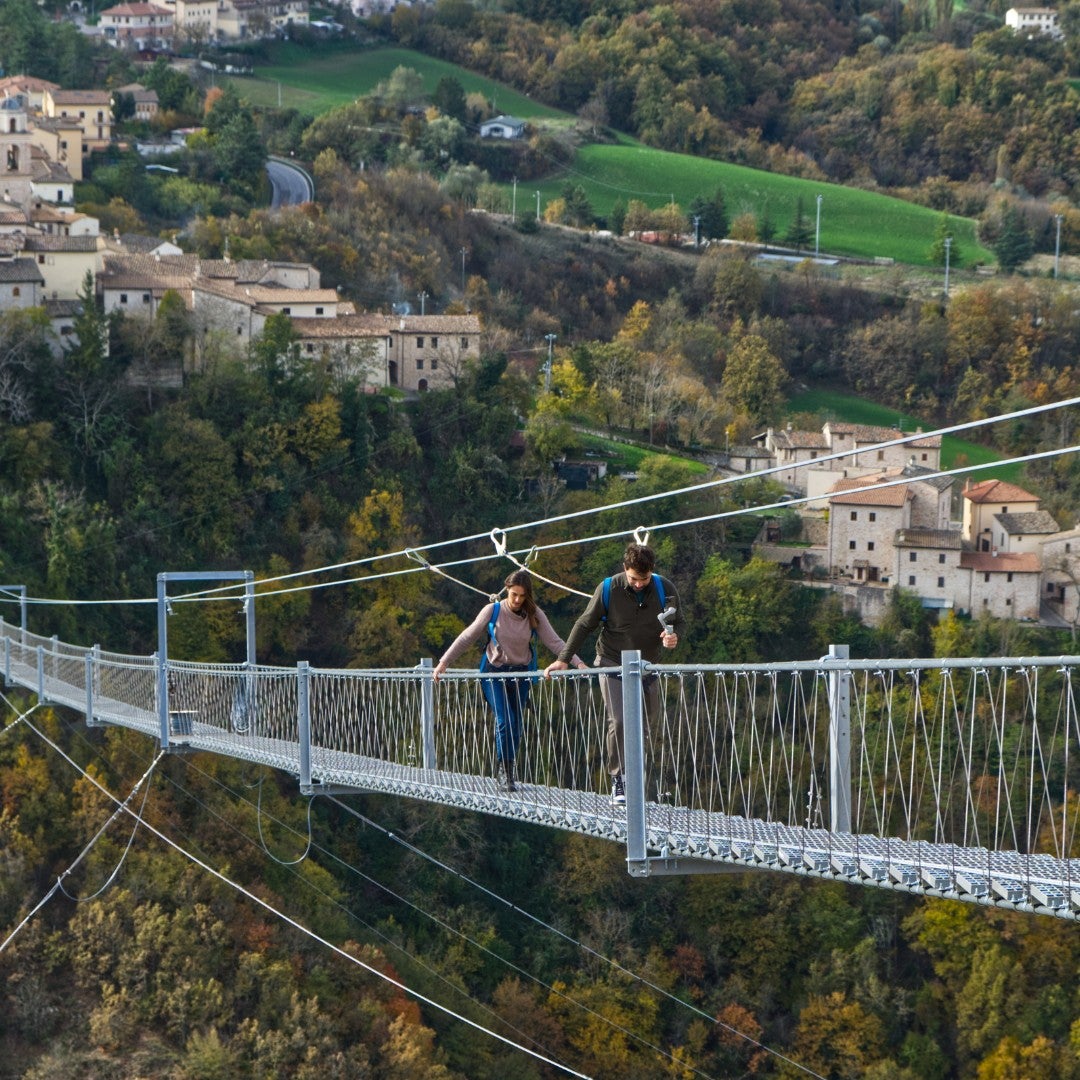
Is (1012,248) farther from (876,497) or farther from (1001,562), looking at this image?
(1001,562)

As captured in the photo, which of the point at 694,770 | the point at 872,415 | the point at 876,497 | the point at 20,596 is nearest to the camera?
the point at 694,770

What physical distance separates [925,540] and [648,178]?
27600 mm

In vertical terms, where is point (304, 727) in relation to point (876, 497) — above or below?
above

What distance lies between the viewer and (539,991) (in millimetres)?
35031

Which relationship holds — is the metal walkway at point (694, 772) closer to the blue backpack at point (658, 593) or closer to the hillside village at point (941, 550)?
the blue backpack at point (658, 593)

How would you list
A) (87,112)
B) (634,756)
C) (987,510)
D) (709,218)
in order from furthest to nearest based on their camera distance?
1. (709,218)
2. (87,112)
3. (987,510)
4. (634,756)

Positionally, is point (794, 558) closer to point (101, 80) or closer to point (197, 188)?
point (197, 188)

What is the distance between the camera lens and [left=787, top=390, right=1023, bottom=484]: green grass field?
52906 millimetres

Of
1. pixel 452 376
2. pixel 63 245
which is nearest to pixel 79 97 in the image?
pixel 63 245

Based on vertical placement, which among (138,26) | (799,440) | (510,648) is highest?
(138,26)

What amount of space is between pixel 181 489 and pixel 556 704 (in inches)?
296

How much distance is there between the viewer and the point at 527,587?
13.0 meters

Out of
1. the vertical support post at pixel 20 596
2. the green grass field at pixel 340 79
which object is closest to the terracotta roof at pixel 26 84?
the green grass field at pixel 340 79

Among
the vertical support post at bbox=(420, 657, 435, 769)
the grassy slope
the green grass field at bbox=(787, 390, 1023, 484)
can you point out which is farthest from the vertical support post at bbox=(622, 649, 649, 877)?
the grassy slope
